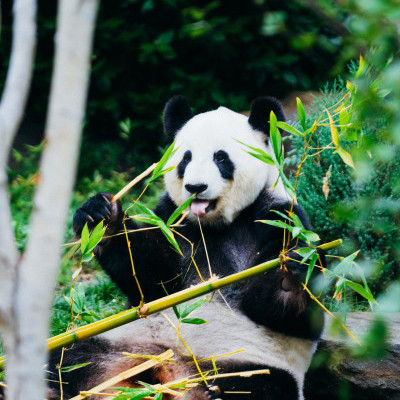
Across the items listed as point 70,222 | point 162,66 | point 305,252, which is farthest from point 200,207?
point 162,66

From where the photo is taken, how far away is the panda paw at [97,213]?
10.2 ft

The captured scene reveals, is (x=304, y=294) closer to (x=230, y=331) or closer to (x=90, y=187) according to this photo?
(x=230, y=331)

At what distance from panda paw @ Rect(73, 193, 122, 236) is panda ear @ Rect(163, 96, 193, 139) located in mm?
663

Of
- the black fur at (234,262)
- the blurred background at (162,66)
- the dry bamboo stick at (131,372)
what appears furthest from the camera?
the blurred background at (162,66)

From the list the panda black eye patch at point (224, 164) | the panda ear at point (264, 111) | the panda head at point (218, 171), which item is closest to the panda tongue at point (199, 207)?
the panda head at point (218, 171)

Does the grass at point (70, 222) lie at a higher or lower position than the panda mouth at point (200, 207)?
lower

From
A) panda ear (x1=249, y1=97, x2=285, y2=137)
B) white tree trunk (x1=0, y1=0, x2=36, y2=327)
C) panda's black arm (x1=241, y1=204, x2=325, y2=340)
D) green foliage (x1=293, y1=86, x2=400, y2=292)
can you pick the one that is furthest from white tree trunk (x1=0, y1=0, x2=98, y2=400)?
green foliage (x1=293, y1=86, x2=400, y2=292)

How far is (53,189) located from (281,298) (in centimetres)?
200

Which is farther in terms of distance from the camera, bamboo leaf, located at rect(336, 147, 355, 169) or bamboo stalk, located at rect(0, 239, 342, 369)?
bamboo leaf, located at rect(336, 147, 355, 169)

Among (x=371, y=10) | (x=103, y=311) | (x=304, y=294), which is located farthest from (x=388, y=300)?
(x=103, y=311)

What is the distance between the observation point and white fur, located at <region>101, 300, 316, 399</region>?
10.3ft

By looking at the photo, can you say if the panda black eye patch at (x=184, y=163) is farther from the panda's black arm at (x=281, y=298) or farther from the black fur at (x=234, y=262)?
the panda's black arm at (x=281, y=298)

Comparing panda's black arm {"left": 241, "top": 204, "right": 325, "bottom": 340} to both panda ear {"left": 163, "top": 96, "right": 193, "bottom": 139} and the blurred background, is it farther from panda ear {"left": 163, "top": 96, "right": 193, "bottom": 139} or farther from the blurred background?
the blurred background

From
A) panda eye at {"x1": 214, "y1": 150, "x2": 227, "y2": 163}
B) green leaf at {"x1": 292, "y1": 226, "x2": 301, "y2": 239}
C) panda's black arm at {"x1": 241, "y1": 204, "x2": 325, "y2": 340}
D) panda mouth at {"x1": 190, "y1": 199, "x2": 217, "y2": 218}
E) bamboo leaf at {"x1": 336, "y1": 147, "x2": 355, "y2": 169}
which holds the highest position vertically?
bamboo leaf at {"x1": 336, "y1": 147, "x2": 355, "y2": 169}
